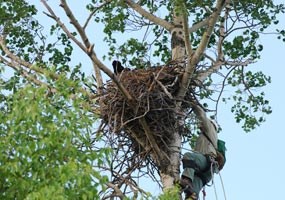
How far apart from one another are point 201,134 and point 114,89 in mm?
1206

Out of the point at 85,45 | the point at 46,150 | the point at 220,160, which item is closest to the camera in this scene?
the point at 46,150

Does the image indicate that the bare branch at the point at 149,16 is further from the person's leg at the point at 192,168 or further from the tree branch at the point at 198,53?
the person's leg at the point at 192,168

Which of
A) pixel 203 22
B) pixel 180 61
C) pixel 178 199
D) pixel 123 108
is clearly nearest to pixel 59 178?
pixel 178 199

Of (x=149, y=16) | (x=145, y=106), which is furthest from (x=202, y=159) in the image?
(x=149, y=16)

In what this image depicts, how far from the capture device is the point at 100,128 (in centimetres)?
1290

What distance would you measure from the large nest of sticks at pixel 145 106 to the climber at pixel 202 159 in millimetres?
333

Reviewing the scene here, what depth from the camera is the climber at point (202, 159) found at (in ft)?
41.8

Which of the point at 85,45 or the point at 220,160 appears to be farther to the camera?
the point at 220,160

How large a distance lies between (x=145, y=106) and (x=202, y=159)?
3.31 feet

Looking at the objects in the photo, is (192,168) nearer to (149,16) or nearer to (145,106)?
(145,106)

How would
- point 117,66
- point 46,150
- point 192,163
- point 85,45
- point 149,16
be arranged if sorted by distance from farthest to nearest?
point 149,16 → point 117,66 → point 192,163 → point 85,45 → point 46,150

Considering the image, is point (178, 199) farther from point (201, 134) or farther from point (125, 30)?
point (125, 30)

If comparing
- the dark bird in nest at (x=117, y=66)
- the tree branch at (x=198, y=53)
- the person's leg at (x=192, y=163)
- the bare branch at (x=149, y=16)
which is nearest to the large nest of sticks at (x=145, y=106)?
the tree branch at (x=198, y=53)

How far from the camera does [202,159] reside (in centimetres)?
1292
